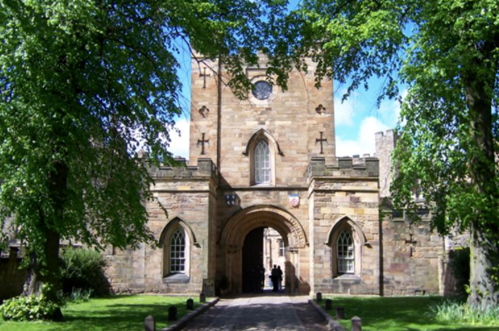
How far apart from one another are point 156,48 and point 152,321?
6.47m

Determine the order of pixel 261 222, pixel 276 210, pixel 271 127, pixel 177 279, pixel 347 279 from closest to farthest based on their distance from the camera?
pixel 347 279
pixel 177 279
pixel 276 210
pixel 261 222
pixel 271 127

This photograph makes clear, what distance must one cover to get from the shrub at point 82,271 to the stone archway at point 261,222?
5153mm

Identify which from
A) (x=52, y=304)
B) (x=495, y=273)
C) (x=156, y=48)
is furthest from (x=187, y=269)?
(x=495, y=273)

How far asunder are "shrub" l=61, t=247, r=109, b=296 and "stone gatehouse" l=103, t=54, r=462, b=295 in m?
0.65

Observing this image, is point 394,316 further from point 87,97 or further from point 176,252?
point 176,252

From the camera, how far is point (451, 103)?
12180mm

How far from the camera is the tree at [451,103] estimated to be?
1144 cm

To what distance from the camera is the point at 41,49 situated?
10.7 meters

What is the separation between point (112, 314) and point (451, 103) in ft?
33.1

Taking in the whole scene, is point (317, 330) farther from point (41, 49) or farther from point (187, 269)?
point (187, 269)

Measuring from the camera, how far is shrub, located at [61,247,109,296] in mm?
20141

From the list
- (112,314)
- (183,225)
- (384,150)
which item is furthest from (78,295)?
(384,150)

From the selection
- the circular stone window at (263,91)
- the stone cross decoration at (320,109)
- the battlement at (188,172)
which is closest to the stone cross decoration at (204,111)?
the circular stone window at (263,91)

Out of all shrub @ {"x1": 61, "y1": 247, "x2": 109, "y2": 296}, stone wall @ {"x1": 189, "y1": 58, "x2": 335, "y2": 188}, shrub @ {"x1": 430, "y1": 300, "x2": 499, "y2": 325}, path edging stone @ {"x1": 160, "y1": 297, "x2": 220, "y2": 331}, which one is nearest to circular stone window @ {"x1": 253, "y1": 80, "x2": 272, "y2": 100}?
stone wall @ {"x1": 189, "y1": 58, "x2": 335, "y2": 188}
